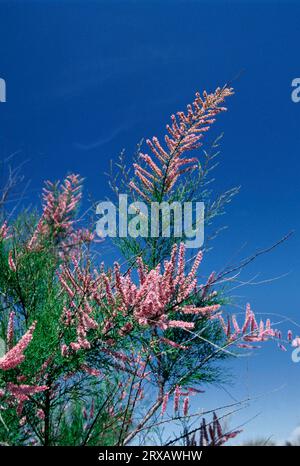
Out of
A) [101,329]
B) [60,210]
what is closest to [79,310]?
[101,329]

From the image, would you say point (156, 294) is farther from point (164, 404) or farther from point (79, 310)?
point (164, 404)

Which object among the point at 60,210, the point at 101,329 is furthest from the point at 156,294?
the point at 60,210

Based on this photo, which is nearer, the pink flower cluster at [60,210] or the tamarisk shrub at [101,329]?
the tamarisk shrub at [101,329]

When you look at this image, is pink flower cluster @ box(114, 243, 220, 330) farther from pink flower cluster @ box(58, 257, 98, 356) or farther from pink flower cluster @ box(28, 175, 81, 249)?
pink flower cluster @ box(28, 175, 81, 249)

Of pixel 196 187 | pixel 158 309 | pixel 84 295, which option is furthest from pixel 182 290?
pixel 196 187

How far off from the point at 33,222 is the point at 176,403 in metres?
2.68

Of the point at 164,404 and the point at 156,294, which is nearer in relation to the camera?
the point at 156,294

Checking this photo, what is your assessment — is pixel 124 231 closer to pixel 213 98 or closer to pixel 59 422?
pixel 213 98

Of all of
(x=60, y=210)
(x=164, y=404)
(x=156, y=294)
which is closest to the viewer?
(x=156, y=294)

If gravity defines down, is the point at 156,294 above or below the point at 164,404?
above

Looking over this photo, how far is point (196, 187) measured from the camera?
528cm

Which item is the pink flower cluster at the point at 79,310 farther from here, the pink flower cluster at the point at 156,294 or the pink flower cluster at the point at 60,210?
the pink flower cluster at the point at 60,210

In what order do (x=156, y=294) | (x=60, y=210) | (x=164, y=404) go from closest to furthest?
(x=156, y=294), (x=164, y=404), (x=60, y=210)

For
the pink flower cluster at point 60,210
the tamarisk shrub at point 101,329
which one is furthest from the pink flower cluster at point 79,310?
the pink flower cluster at point 60,210
